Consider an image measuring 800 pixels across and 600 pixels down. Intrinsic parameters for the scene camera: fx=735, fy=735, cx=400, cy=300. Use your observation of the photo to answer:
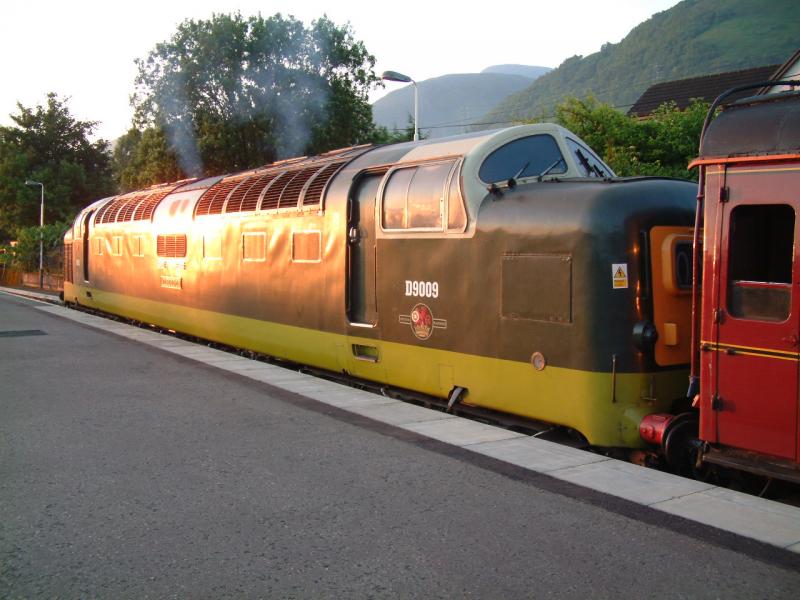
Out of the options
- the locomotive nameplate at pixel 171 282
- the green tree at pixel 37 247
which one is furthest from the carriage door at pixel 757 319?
the green tree at pixel 37 247

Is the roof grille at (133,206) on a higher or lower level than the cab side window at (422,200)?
higher

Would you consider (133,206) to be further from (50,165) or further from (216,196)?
(50,165)

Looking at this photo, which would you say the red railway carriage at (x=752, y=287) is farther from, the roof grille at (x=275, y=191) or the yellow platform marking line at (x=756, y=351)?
the roof grille at (x=275, y=191)

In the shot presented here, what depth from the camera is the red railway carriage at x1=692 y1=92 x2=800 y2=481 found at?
17.5ft

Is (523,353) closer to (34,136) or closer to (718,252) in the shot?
(718,252)

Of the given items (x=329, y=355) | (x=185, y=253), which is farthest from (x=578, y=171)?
(x=185, y=253)

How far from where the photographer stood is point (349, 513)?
5254mm

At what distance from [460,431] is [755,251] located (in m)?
3.38

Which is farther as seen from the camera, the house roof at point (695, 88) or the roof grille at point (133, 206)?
the house roof at point (695, 88)

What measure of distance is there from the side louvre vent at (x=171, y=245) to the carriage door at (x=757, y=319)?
39.7 feet

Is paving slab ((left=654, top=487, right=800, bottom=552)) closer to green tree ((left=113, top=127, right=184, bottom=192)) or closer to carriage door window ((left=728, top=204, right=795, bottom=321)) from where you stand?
carriage door window ((left=728, top=204, right=795, bottom=321))

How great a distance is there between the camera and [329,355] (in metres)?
10.6

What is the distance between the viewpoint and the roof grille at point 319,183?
10.7m

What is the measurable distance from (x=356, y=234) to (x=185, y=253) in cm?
678
